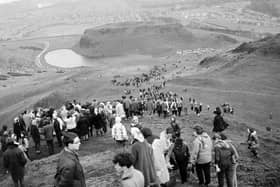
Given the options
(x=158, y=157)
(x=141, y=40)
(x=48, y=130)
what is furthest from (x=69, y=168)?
(x=141, y=40)

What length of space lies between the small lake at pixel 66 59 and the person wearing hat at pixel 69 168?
11558 centimetres

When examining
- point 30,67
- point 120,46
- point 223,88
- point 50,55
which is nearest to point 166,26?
point 120,46

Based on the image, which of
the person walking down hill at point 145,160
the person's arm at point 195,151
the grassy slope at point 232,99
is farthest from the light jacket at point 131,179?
the grassy slope at point 232,99

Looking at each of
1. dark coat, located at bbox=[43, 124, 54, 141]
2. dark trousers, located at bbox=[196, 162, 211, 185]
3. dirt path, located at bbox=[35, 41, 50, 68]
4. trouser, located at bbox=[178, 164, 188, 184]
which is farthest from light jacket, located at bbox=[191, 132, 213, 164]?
dirt path, located at bbox=[35, 41, 50, 68]

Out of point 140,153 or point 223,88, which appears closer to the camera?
point 140,153

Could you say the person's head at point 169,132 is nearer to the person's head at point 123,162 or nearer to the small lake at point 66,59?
the person's head at point 123,162

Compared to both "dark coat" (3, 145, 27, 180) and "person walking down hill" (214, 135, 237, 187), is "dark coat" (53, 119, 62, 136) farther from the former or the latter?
"person walking down hill" (214, 135, 237, 187)

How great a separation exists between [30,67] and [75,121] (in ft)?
354

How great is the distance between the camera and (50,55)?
14438 centimetres

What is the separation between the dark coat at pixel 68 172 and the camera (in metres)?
6.64

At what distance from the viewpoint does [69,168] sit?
6656 millimetres

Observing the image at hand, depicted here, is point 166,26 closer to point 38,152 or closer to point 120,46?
point 120,46

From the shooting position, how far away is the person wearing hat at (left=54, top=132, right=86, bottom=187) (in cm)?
664

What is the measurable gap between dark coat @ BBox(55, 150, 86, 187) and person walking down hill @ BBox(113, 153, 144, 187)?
3.34 feet
